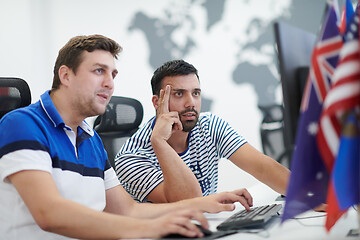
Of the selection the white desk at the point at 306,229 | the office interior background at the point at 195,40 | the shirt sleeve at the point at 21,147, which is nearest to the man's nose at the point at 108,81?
the shirt sleeve at the point at 21,147

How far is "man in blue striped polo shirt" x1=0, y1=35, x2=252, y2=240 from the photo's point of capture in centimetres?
89

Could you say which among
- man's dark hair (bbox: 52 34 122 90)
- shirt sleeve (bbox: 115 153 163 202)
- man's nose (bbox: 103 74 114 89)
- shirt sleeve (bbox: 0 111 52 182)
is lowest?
shirt sleeve (bbox: 115 153 163 202)

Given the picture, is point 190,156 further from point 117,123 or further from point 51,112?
point 51,112

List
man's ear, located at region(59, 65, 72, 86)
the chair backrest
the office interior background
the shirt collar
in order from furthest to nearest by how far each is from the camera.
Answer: the office interior background, the chair backrest, man's ear, located at region(59, 65, 72, 86), the shirt collar

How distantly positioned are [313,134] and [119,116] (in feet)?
4.76

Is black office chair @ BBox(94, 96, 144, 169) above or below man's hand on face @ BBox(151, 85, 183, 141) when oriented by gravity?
below

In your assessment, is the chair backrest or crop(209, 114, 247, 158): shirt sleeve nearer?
the chair backrest

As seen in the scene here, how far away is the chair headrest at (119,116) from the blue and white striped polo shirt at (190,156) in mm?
309

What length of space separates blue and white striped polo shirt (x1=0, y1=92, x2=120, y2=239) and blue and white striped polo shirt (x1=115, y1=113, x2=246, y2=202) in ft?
1.06

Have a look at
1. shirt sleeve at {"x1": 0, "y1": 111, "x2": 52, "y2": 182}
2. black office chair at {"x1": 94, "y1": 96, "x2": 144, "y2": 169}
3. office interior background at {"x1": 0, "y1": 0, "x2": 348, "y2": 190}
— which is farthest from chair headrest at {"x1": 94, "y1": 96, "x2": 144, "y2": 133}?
office interior background at {"x1": 0, "y1": 0, "x2": 348, "y2": 190}

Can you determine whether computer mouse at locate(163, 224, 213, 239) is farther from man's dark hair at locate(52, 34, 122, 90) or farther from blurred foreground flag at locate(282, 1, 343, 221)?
man's dark hair at locate(52, 34, 122, 90)

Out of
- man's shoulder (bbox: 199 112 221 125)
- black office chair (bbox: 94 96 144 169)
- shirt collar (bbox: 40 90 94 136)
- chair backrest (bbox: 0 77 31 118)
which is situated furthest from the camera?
black office chair (bbox: 94 96 144 169)

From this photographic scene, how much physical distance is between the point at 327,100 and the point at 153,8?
3718mm

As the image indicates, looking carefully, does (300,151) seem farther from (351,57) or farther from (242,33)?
(242,33)
